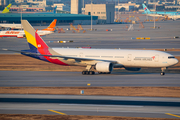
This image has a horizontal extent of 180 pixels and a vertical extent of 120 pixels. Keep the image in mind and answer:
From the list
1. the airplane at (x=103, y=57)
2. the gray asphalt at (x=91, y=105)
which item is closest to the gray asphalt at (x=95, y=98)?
the gray asphalt at (x=91, y=105)

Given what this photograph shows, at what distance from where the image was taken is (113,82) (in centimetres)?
4228

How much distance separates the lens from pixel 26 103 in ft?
102

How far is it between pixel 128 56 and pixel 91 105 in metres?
19.0

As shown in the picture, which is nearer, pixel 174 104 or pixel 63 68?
pixel 174 104

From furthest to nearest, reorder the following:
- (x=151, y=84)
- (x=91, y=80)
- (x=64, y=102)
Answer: (x=91, y=80) → (x=151, y=84) → (x=64, y=102)

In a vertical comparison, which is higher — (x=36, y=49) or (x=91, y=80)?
(x=36, y=49)

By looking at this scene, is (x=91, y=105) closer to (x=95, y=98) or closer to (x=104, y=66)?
(x=95, y=98)

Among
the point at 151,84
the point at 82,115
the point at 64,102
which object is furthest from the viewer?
the point at 151,84

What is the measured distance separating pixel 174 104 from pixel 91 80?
53.2ft

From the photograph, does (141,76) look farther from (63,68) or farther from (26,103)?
(26,103)

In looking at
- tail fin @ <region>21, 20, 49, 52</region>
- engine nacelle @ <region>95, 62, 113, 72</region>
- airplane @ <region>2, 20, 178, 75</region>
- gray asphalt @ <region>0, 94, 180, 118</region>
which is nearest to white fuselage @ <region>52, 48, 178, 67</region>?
airplane @ <region>2, 20, 178, 75</region>

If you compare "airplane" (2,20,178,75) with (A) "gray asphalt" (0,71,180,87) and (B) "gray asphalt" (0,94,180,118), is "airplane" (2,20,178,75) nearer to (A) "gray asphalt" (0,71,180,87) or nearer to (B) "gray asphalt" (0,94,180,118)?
(A) "gray asphalt" (0,71,180,87)

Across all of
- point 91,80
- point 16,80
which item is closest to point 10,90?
point 16,80

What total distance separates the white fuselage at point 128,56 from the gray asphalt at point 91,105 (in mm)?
14372
